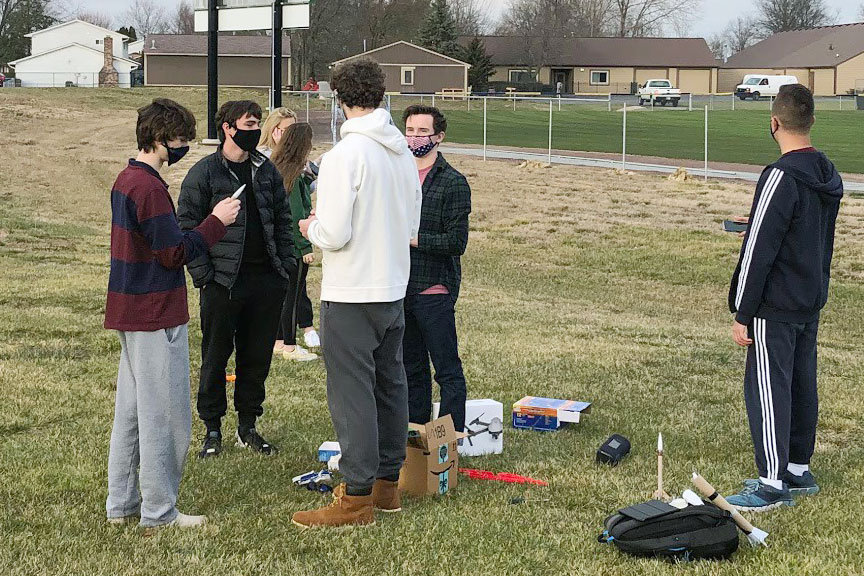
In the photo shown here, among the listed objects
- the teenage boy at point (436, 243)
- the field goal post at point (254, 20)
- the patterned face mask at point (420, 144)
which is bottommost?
the teenage boy at point (436, 243)

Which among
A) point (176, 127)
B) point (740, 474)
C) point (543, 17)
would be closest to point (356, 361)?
point (176, 127)

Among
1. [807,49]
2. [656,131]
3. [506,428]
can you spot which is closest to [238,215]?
[506,428]

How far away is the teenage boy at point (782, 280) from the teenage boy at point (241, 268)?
8.39 feet

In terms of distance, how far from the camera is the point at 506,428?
6949 mm

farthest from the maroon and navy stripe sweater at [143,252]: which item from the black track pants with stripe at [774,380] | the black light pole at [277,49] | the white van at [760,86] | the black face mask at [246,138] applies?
the white van at [760,86]

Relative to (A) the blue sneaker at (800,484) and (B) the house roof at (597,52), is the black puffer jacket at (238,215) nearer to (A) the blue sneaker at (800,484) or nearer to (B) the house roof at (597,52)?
(A) the blue sneaker at (800,484)

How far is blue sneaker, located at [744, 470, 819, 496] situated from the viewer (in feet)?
17.7

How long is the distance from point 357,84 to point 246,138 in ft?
5.16

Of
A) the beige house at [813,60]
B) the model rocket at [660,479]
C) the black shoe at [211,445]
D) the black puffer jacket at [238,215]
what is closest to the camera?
the model rocket at [660,479]

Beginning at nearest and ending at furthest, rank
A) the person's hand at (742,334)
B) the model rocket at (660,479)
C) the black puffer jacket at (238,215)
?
1. the model rocket at (660,479)
2. the person's hand at (742,334)
3. the black puffer jacket at (238,215)

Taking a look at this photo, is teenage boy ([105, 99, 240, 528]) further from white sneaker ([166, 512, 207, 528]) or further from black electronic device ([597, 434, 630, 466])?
black electronic device ([597, 434, 630, 466])

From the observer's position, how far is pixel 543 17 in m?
91.4

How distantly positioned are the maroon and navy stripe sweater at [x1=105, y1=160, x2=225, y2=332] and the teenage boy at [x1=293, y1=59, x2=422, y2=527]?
0.57 meters

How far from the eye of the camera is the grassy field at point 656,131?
3278 centimetres
